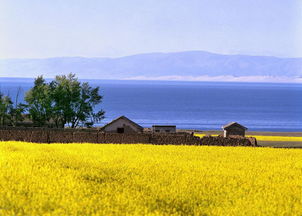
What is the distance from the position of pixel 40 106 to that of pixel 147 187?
229 ft

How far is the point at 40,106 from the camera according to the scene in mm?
88000

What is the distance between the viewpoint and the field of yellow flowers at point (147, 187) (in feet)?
52.9

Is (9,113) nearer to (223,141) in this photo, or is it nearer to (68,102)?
(68,102)

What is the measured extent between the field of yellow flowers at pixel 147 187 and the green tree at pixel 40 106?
190 feet

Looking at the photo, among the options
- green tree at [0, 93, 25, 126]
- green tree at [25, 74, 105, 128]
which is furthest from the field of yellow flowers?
green tree at [0, 93, 25, 126]

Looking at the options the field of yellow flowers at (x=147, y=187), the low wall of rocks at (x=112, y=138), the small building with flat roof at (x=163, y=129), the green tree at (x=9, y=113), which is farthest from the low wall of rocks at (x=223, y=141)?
the green tree at (x=9, y=113)

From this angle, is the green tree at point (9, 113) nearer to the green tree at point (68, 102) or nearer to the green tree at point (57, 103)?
the green tree at point (57, 103)

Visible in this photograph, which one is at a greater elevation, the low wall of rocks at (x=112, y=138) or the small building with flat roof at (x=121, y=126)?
the small building with flat roof at (x=121, y=126)

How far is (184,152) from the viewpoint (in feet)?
120

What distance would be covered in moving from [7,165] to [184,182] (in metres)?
7.31

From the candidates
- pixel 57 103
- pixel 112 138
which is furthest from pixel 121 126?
pixel 112 138

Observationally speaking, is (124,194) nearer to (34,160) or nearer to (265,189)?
(265,189)

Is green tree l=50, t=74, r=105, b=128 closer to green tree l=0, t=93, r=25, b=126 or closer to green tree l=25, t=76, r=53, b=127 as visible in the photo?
green tree l=25, t=76, r=53, b=127

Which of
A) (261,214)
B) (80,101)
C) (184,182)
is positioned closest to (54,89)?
(80,101)
